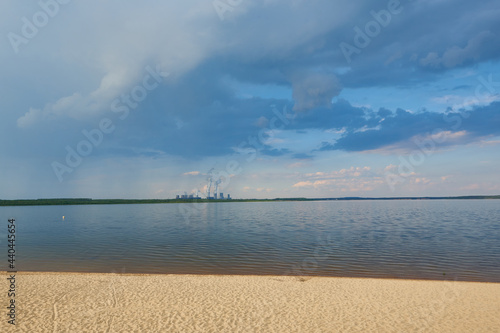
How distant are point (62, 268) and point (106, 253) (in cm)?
702

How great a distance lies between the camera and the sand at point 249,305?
1386 centimetres

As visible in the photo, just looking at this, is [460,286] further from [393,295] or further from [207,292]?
[207,292]

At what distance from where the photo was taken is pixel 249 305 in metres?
16.5

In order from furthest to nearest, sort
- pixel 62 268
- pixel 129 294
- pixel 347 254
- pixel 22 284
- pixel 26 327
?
pixel 347 254 → pixel 62 268 → pixel 22 284 → pixel 129 294 → pixel 26 327

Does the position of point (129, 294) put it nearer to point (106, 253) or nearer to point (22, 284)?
point (22, 284)

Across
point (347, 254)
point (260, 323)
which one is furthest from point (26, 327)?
point (347, 254)

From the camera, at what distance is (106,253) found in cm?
3472

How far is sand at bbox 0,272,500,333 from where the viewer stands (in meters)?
13.9

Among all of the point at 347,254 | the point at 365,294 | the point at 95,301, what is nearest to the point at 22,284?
the point at 95,301

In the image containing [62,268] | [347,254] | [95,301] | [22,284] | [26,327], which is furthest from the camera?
[347,254]

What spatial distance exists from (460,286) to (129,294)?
21.1 metres

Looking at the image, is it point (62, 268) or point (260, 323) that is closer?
point (260, 323)

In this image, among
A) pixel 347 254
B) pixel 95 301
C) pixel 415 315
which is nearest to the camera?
pixel 415 315

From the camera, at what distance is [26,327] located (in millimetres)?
13344
